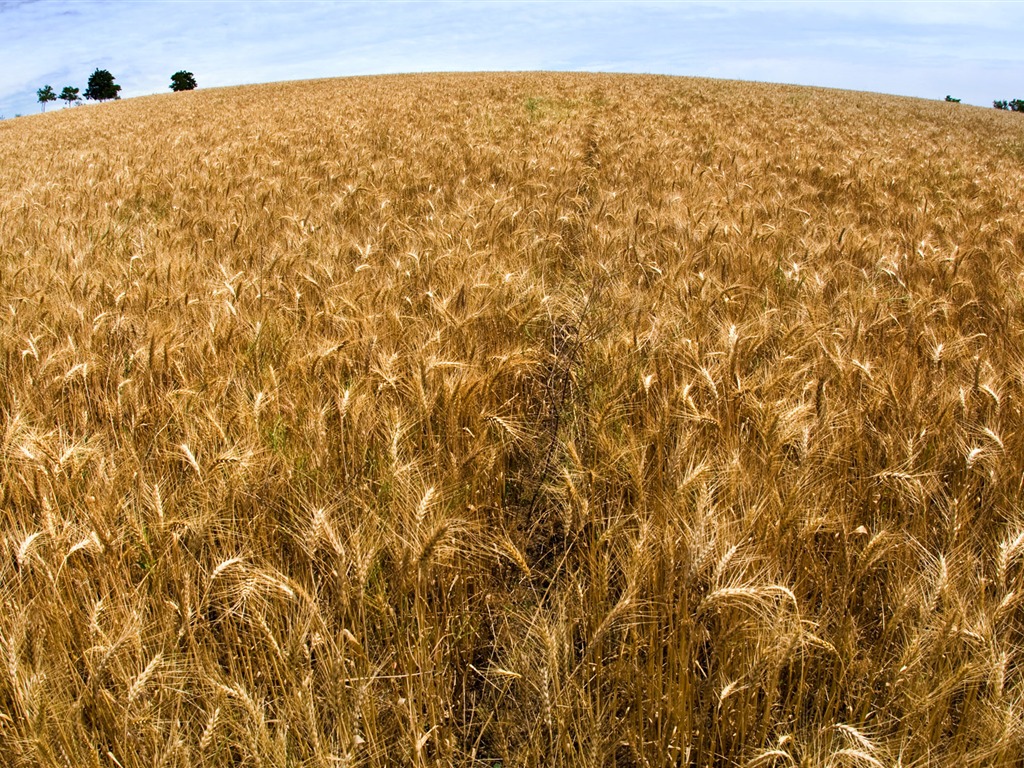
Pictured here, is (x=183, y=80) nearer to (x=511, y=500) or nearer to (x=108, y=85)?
(x=108, y=85)

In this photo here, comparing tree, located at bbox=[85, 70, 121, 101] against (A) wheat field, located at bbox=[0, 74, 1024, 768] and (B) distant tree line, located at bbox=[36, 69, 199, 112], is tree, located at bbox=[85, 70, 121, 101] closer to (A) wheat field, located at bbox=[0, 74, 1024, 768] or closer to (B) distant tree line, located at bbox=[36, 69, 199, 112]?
(B) distant tree line, located at bbox=[36, 69, 199, 112]

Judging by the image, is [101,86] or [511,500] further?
[101,86]

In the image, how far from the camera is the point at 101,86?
2702 inches

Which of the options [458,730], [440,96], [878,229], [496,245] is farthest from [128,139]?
[458,730]

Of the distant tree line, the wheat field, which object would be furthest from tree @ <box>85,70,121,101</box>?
the wheat field

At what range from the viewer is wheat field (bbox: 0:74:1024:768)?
1.23m

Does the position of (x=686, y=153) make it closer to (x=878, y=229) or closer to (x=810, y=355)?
(x=878, y=229)

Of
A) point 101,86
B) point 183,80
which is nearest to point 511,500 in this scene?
point 183,80

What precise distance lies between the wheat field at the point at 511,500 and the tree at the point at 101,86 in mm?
82820

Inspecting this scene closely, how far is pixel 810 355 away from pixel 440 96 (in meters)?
19.3

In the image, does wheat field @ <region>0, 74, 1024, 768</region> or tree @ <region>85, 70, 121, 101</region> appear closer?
wheat field @ <region>0, 74, 1024, 768</region>

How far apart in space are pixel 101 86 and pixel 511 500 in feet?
286

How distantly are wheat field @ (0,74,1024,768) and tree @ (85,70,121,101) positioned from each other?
272 feet

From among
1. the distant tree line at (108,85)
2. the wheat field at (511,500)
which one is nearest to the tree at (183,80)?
the distant tree line at (108,85)
